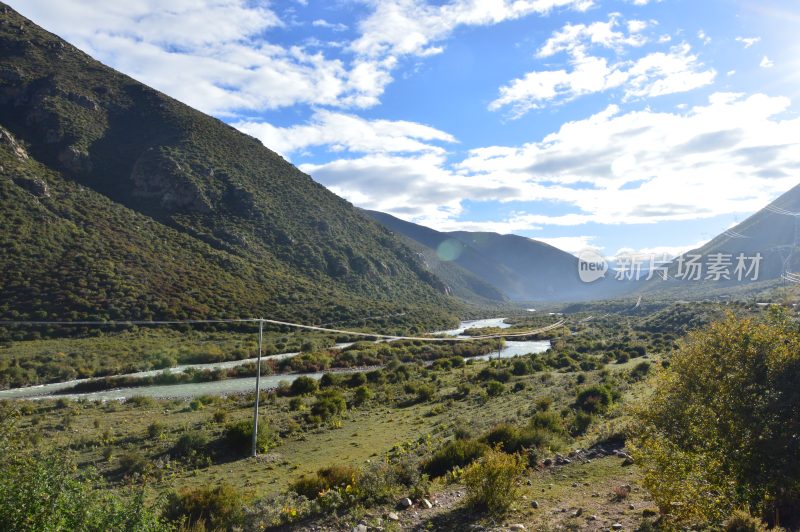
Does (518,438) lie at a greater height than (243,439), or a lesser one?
greater

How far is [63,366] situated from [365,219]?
86.6 metres

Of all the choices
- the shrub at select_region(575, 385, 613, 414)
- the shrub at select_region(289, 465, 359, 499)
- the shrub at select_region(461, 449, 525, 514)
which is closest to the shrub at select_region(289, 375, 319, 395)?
the shrub at select_region(575, 385, 613, 414)

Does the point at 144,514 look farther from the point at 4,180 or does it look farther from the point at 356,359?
the point at 4,180

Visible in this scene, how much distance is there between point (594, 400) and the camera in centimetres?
1961

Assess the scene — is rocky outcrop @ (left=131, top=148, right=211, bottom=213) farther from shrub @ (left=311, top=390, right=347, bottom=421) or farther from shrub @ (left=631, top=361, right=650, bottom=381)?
shrub @ (left=631, top=361, right=650, bottom=381)

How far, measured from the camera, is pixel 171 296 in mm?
48281

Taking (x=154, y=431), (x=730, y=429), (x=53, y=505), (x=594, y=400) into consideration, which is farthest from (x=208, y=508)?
(x=594, y=400)

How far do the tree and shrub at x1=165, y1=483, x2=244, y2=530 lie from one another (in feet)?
27.2

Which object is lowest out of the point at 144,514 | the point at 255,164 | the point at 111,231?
the point at 144,514

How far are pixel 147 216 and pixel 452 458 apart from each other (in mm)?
62213

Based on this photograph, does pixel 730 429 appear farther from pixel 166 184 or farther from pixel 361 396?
pixel 166 184

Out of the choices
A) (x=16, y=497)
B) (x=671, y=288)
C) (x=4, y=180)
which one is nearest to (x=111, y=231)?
(x=4, y=180)

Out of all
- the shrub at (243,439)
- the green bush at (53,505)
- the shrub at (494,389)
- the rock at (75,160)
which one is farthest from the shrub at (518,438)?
the rock at (75,160)

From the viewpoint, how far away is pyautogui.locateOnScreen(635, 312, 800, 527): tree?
7.34 m
